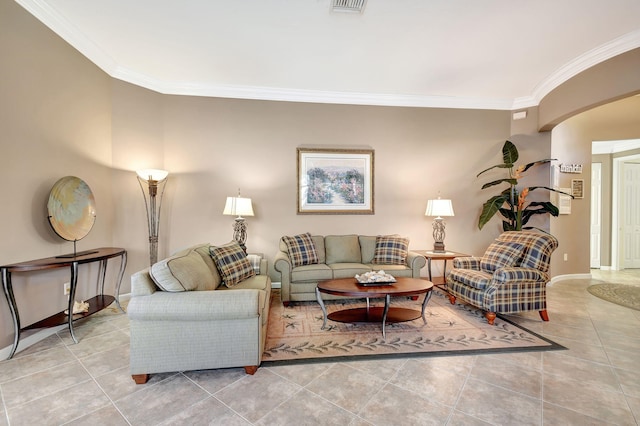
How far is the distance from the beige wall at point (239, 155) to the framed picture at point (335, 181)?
0.14 metres

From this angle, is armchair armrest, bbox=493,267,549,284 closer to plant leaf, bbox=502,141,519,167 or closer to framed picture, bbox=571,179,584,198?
plant leaf, bbox=502,141,519,167

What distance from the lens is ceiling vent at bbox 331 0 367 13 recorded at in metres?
2.61

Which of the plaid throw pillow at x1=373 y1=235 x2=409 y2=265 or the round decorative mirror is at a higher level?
the round decorative mirror

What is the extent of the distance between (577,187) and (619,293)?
6.24ft

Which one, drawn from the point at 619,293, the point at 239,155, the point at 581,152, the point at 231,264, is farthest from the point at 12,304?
the point at 581,152

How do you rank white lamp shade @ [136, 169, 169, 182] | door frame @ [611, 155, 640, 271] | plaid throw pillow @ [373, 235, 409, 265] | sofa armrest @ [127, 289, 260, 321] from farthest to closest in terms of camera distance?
door frame @ [611, 155, 640, 271], plaid throw pillow @ [373, 235, 409, 265], white lamp shade @ [136, 169, 169, 182], sofa armrest @ [127, 289, 260, 321]

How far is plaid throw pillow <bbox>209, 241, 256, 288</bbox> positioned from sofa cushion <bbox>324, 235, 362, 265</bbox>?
1.36m

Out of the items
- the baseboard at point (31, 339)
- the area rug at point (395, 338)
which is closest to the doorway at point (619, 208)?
the area rug at point (395, 338)

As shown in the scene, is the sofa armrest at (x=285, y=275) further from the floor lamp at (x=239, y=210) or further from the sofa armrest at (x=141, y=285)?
the sofa armrest at (x=141, y=285)

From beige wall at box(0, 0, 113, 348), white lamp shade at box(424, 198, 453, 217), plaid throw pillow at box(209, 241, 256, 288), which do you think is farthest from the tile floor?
white lamp shade at box(424, 198, 453, 217)

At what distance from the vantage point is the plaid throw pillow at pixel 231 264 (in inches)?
116

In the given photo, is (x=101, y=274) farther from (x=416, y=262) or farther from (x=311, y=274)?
(x=416, y=262)

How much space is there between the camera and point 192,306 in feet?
6.69

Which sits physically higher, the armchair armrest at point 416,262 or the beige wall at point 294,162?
the beige wall at point 294,162
